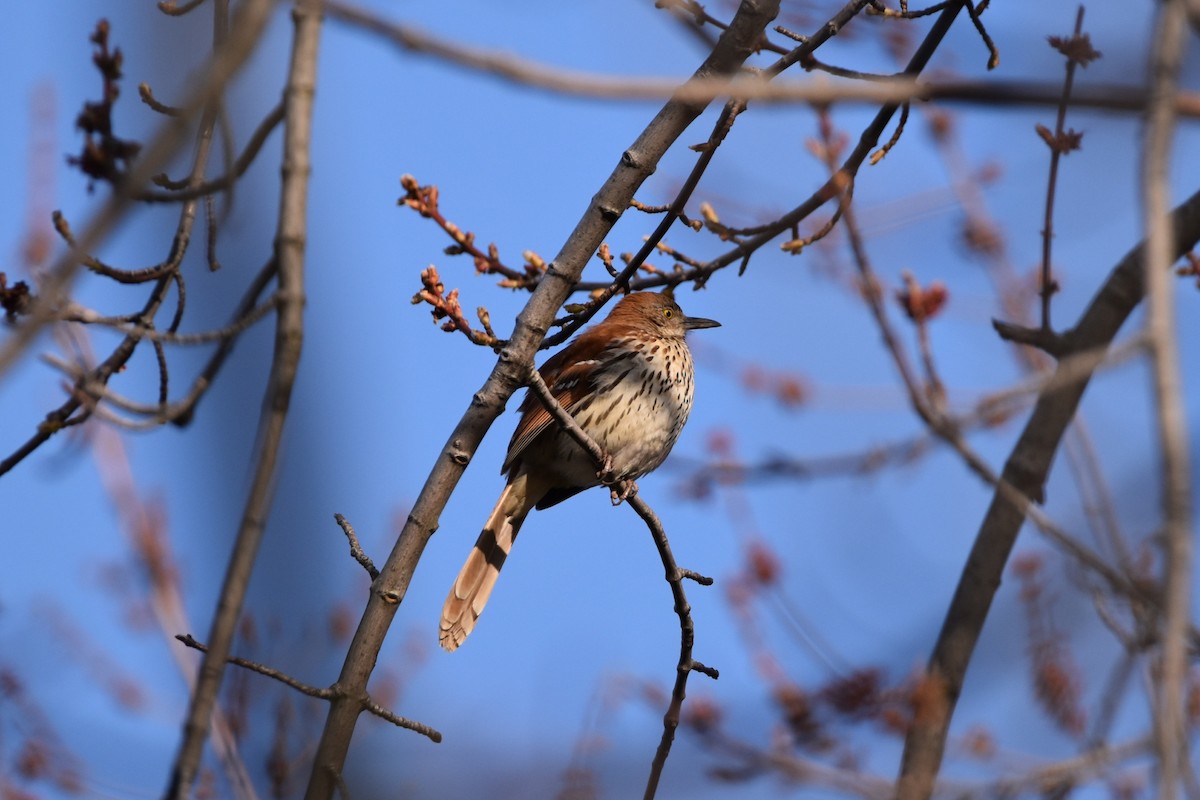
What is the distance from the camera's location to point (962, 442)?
7.22 ft

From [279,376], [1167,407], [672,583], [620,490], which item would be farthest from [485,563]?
[1167,407]

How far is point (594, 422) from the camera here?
5418 millimetres

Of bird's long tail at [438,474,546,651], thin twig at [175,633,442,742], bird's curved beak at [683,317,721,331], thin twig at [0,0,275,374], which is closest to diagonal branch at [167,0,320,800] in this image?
thin twig at [0,0,275,374]

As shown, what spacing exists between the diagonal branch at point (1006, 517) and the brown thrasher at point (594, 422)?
1.64 meters

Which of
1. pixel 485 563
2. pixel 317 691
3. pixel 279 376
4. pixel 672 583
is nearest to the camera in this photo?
pixel 279 376

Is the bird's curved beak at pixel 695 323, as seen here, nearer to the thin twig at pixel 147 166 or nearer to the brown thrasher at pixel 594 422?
the brown thrasher at pixel 594 422

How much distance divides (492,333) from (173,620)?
155 centimetres

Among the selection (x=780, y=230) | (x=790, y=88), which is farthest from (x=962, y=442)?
(x=780, y=230)

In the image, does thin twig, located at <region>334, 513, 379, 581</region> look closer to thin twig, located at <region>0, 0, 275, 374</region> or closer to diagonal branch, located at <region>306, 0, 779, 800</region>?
diagonal branch, located at <region>306, 0, 779, 800</region>

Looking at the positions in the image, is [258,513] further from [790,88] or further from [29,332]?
[790,88]

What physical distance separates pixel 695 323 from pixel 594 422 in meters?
1.15

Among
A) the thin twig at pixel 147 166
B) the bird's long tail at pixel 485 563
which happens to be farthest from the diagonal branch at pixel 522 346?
the bird's long tail at pixel 485 563

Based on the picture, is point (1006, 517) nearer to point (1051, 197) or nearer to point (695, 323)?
point (1051, 197)

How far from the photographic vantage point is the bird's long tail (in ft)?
15.7
